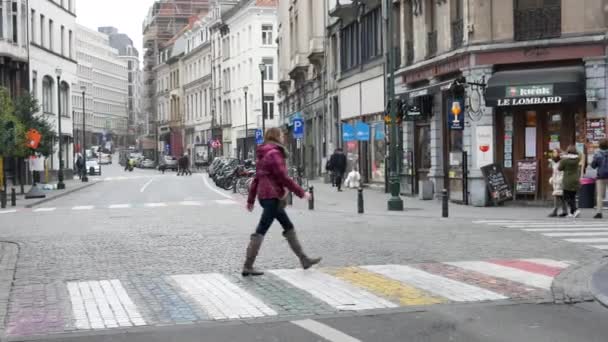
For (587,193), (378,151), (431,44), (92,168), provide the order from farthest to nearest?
1. (92,168)
2. (378,151)
3. (431,44)
4. (587,193)

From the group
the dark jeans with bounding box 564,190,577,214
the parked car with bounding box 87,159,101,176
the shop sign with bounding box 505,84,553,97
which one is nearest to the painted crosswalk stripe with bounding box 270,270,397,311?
the dark jeans with bounding box 564,190,577,214

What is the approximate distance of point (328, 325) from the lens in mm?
7684

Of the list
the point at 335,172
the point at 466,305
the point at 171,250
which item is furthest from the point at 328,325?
the point at 335,172

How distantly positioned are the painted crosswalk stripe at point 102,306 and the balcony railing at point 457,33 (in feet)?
57.0

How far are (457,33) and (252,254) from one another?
672 inches

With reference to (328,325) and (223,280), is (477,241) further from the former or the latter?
(328,325)

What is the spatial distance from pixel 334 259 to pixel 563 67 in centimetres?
1326

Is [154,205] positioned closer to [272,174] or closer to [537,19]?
[537,19]

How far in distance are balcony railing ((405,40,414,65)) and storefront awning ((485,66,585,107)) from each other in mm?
6838

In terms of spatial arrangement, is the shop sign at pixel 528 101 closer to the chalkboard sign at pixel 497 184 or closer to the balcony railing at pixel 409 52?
the chalkboard sign at pixel 497 184

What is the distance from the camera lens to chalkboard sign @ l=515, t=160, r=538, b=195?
78.9ft

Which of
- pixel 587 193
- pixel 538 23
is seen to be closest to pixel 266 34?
pixel 538 23

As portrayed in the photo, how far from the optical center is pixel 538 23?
2350 cm

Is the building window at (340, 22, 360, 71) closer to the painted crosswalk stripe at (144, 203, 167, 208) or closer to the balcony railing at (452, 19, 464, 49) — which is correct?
the balcony railing at (452, 19, 464, 49)
